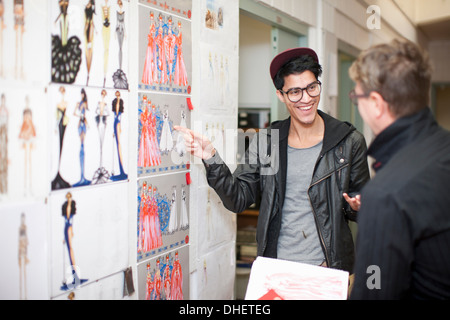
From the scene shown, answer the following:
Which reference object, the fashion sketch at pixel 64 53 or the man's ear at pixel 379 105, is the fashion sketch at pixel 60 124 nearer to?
the fashion sketch at pixel 64 53

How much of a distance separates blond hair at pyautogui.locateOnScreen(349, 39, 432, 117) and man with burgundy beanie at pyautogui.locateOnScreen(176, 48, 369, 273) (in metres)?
0.66

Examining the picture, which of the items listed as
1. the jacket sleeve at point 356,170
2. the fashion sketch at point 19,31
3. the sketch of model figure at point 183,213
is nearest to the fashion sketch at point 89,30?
the fashion sketch at point 19,31

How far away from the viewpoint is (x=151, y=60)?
67.7 inches

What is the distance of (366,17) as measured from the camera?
452 cm

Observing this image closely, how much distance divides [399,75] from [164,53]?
3.33 ft

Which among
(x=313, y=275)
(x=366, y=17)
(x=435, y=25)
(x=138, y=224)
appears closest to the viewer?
(x=313, y=275)

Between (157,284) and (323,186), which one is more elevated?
(323,186)

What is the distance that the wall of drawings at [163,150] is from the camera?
1.70 meters

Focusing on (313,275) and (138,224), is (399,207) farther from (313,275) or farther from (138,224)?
(138,224)

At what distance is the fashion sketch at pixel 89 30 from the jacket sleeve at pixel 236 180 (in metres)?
0.61

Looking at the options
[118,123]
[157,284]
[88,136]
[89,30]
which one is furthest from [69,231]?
[89,30]

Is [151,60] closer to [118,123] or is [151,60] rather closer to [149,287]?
[118,123]
